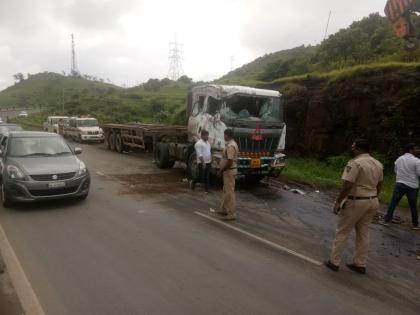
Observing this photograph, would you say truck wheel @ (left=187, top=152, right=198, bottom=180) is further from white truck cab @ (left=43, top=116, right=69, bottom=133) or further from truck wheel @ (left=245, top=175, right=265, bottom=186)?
white truck cab @ (left=43, top=116, right=69, bottom=133)

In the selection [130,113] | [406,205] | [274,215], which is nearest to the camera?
[274,215]

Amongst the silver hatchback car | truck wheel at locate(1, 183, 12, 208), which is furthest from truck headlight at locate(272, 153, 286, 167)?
truck wheel at locate(1, 183, 12, 208)

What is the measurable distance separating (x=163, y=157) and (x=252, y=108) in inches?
164

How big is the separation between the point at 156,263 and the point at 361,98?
38.8 ft

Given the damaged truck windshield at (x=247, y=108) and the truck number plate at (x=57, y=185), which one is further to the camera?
the damaged truck windshield at (x=247, y=108)

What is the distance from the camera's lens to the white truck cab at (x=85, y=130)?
81.3 ft

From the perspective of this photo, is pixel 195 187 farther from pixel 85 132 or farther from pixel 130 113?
pixel 130 113

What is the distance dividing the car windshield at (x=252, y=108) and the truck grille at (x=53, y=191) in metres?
4.51

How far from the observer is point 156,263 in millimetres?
5363

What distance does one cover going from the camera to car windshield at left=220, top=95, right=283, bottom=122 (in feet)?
36.0

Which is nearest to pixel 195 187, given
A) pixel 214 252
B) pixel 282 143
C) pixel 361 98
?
pixel 282 143

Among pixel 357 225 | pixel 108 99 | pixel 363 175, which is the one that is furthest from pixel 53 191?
pixel 108 99

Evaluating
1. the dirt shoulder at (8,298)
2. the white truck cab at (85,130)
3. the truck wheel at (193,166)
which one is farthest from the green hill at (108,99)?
the dirt shoulder at (8,298)

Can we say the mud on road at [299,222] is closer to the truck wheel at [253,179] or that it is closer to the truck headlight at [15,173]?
the truck wheel at [253,179]
